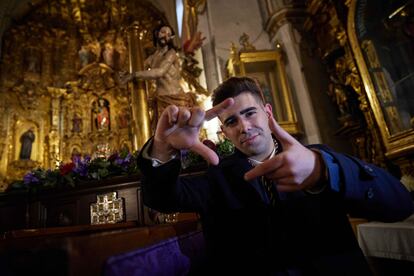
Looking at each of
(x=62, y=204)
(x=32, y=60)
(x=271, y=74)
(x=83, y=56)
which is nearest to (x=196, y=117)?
(x=62, y=204)

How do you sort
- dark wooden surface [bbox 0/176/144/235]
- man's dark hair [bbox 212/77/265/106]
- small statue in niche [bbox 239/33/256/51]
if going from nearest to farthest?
1. man's dark hair [bbox 212/77/265/106]
2. dark wooden surface [bbox 0/176/144/235]
3. small statue in niche [bbox 239/33/256/51]

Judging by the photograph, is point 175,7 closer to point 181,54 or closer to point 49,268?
point 181,54

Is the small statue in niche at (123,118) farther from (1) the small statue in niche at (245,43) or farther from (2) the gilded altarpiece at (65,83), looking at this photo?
(1) the small statue in niche at (245,43)

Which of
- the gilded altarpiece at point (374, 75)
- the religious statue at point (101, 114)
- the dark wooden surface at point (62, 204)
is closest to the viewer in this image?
the dark wooden surface at point (62, 204)

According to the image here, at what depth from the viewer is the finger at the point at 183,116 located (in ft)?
2.33

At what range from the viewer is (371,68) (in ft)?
10.3

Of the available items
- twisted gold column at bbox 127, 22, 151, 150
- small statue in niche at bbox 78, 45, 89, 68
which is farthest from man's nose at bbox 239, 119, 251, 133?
small statue in niche at bbox 78, 45, 89, 68

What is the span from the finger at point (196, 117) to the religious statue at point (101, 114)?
753 centimetres

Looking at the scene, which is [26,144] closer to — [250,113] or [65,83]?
[65,83]

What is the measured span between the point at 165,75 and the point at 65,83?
18.7ft

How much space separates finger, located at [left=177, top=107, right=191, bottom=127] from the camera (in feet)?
2.33

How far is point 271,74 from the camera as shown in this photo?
172 inches

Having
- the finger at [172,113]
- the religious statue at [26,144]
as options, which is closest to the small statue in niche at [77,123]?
the religious statue at [26,144]

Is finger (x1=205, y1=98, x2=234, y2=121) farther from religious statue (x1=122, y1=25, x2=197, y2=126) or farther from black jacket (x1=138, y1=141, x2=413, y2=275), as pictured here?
religious statue (x1=122, y1=25, x2=197, y2=126)
